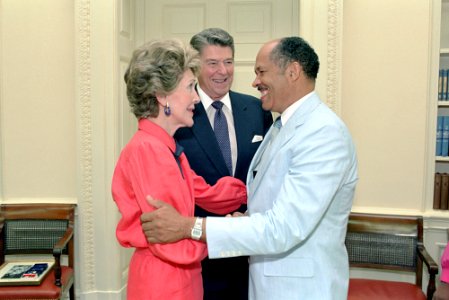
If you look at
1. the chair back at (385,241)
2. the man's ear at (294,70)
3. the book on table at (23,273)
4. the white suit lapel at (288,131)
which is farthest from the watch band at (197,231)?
the chair back at (385,241)

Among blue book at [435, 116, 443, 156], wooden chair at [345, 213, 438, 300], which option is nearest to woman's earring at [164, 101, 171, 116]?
wooden chair at [345, 213, 438, 300]

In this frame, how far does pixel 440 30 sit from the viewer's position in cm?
340

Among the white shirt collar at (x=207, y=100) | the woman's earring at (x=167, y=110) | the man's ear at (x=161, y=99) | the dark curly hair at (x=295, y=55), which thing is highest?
the dark curly hair at (x=295, y=55)

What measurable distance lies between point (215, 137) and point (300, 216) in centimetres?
82

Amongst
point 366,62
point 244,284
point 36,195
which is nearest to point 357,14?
point 366,62

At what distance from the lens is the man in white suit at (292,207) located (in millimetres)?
1513

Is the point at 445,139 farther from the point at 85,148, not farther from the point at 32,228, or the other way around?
the point at 32,228

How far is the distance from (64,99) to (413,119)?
2.53 m

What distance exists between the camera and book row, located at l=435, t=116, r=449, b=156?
3420mm

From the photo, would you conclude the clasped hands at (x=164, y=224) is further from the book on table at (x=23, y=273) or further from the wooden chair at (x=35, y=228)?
the wooden chair at (x=35, y=228)

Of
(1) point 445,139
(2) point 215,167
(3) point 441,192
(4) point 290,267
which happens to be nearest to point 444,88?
(1) point 445,139

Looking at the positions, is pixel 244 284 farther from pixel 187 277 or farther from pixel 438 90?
pixel 438 90

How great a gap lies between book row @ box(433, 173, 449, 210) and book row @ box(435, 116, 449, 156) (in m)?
0.17

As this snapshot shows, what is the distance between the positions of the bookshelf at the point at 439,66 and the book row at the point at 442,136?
0.07ft
